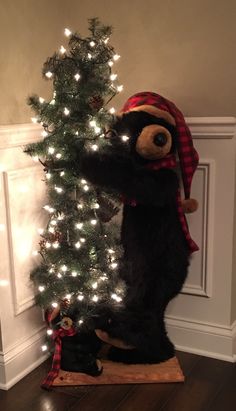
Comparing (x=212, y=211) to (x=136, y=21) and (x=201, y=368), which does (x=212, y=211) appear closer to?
(x=201, y=368)

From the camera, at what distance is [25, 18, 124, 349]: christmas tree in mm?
1853

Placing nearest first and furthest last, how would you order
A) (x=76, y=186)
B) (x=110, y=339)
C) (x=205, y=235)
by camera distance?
(x=76, y=186) → (x=110, y=339) → (x=205, y=235)

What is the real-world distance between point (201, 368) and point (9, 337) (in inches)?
34.8

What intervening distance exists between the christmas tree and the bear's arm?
0.18 ft

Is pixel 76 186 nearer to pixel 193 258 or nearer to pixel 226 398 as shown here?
pixel 193 258

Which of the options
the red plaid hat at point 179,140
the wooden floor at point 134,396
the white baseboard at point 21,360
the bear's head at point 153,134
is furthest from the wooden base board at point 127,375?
the bear's head at point 153,134

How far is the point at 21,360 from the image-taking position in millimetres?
2148

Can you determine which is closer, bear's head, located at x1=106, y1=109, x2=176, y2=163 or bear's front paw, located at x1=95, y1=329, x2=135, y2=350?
bear's head, located at x1=106, y1=109, x2=176, y2=163

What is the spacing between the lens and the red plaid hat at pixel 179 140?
1.94m

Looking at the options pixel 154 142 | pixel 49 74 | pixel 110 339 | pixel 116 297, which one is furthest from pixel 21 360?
pixel 49 74

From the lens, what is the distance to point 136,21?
2250 mm

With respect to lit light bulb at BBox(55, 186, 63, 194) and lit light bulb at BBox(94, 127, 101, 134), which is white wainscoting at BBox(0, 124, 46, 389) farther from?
lit light bulb at BBox(94, 127, 101, 134)

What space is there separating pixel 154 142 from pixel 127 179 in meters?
0.18

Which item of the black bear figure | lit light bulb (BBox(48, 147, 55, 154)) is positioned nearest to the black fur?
the black bear figure
